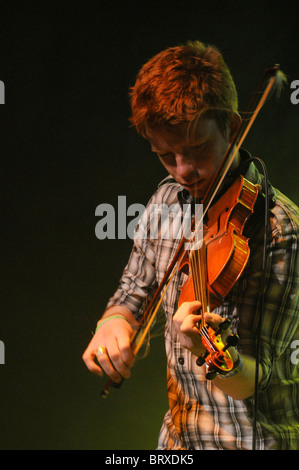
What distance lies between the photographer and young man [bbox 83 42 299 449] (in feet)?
3.93

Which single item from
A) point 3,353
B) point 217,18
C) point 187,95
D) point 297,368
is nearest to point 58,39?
point 217,18

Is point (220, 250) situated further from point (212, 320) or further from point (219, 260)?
point (212, 320)

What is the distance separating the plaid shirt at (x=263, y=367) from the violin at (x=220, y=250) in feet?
0.30

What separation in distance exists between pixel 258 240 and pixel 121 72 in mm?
1093

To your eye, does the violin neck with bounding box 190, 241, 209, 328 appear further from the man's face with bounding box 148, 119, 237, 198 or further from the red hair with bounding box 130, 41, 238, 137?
the red hair with bounding box 130, 41, 238, 137

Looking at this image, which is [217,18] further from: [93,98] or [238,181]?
[238,181]

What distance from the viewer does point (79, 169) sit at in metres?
2.09

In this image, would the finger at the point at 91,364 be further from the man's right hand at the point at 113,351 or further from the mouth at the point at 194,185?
the mouth at the point at 194,185

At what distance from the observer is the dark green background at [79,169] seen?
1.91 meters

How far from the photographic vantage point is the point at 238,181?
120 cm
